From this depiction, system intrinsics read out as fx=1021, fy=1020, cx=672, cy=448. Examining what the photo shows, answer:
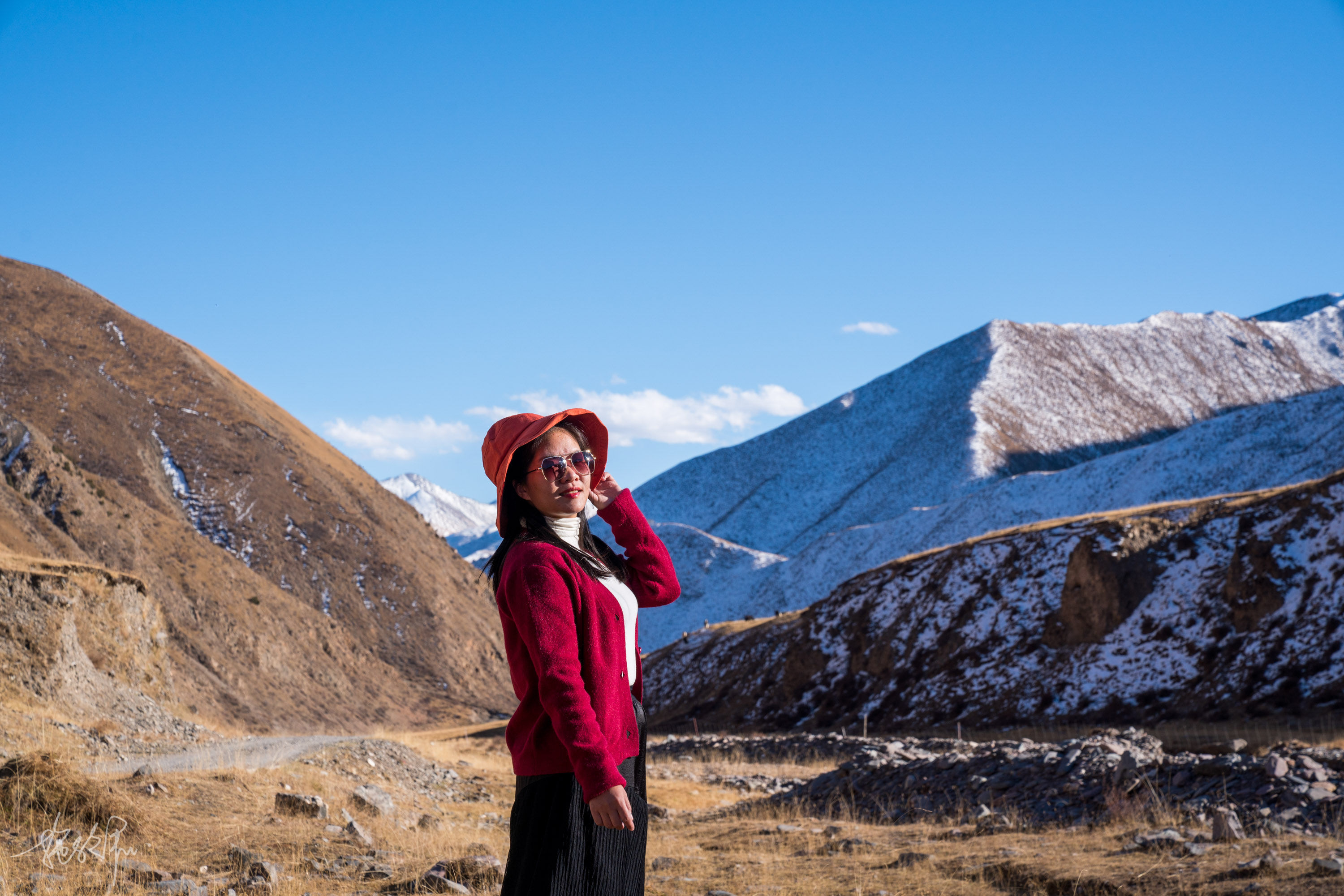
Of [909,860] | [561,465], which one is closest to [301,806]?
[909,860]

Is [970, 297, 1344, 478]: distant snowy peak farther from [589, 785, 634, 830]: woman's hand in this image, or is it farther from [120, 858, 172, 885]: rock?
[589, 785, 634, 830]: woman's hand

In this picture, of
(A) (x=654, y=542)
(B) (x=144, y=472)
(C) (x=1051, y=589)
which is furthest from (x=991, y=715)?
(B) (x=144, y=472)

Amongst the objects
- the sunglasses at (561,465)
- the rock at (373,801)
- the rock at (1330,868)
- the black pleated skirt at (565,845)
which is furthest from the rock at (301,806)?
the rock at (1330,868)

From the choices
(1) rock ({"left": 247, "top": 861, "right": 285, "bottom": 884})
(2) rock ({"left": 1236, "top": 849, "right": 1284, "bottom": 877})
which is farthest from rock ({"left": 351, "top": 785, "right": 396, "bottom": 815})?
(2) rock ({"left": 1236, "top": 849, "right": 1284, "bottom": 877})

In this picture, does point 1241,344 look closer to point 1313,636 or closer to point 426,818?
point 1313,636

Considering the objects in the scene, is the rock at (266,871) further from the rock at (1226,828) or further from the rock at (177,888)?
the rock at (1226,828)

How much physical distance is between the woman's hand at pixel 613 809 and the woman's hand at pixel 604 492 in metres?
1.25

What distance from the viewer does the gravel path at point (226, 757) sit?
431 inches

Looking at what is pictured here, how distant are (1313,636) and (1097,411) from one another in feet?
446

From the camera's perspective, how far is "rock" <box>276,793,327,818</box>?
9.12 m

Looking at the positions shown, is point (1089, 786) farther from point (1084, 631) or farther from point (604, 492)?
point (1084, 631)

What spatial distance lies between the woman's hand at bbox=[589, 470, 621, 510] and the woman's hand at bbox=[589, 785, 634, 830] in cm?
125

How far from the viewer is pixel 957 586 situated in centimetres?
3656

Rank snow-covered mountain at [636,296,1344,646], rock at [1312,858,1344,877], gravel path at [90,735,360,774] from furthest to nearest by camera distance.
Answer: snow-covered mountain at [636,296,1344,646], gravel path at [90,735,360,774], rock at [1312,858,1344,877]
